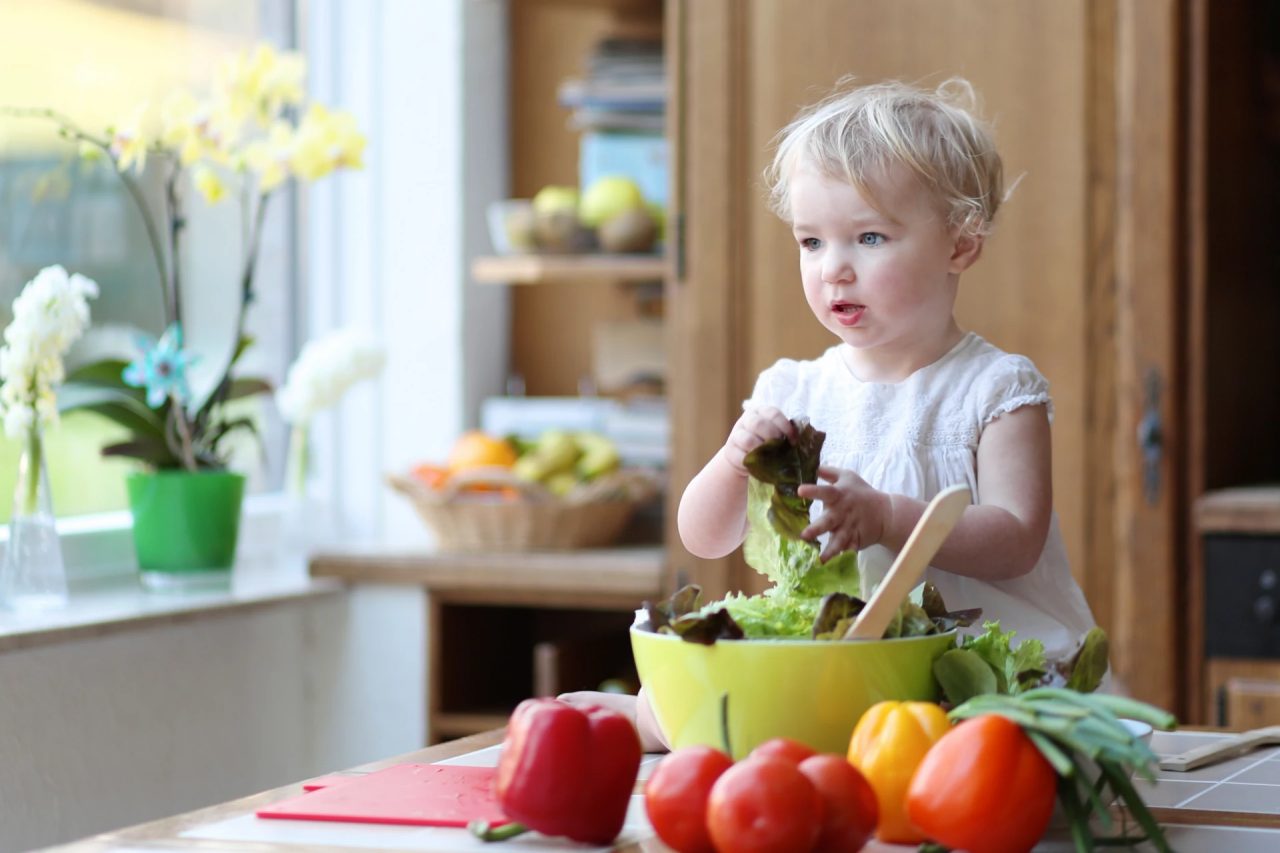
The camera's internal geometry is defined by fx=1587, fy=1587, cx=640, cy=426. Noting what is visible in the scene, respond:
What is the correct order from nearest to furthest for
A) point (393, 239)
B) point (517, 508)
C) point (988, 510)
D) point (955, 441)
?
point (988, 510) → point (955, 441) → point (517, 508) → point (393, 239)

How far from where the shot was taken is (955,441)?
1271 millimetres

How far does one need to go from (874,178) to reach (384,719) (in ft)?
5.09

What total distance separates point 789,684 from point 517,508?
1.52 metres

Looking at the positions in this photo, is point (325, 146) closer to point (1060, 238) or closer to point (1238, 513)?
point (1060, 238)

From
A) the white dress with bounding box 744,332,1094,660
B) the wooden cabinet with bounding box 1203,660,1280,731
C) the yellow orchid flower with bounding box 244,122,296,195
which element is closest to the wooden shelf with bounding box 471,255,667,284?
the yellow orchid flower with bounding box 244,122,296,195

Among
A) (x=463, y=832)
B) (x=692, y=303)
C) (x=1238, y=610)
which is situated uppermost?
(x=692, y=303)

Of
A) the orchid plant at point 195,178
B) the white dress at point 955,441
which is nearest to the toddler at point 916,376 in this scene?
the white dress at point 955,441

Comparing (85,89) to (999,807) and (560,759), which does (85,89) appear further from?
(999,807)

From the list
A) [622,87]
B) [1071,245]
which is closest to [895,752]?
[1071,245]

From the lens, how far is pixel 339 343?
2346 millimetres

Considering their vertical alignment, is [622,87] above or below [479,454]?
above

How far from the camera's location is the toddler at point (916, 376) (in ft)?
3.84

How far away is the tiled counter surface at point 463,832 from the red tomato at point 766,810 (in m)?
0.07

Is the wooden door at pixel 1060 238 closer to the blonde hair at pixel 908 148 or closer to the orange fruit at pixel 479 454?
the orange fruit at pixel 479 454
